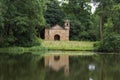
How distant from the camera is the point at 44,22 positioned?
169ft

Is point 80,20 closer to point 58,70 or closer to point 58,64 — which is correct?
point 58,64

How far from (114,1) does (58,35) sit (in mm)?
13523

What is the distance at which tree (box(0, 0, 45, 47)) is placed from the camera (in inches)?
1729

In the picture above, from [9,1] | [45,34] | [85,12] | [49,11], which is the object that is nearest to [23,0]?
[9,1]

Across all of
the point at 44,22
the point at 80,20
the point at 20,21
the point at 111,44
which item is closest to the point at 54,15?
the point at 80,20

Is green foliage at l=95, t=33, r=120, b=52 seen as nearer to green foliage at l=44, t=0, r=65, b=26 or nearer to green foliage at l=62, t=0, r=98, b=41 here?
green foliage at l=62, t=0, r=98, b=41

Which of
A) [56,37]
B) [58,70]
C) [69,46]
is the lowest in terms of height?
[58,70]

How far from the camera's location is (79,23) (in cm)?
6562

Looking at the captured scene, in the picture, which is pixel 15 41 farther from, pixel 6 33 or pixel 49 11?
pixel 49 11

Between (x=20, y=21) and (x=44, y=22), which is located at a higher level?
(x=44, y=22)

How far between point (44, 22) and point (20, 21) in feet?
27.3

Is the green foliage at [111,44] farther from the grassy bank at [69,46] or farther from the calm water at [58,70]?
the calm water at [58,70]

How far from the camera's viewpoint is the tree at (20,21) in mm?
43906

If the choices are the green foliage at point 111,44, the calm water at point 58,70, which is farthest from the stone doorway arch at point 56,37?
the calm water at point 58,70
